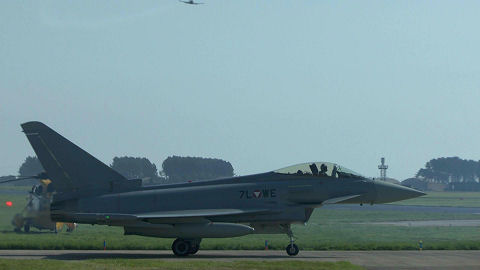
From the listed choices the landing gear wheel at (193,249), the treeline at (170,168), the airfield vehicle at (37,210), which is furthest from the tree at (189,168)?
the landing gear wheel at (193,249)

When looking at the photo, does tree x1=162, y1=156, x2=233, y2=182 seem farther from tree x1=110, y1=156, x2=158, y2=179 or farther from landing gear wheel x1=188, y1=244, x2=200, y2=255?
landing gear wheel x1=188, y1=244, x2=200, y2=255

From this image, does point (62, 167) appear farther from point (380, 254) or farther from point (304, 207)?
point (380, 254)

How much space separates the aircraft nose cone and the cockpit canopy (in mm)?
829

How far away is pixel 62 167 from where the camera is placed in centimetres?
2630

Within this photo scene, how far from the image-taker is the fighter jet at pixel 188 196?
84.7ft

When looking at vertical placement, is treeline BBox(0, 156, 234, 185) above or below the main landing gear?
above

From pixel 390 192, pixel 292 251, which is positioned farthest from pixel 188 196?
pixel 390 192

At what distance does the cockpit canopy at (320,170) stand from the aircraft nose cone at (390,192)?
83 centimetres

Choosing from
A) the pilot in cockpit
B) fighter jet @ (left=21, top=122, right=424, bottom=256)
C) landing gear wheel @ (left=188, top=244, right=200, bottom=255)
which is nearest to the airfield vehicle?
fighter jet @ (left=21, top=122, right=424, bottom=256)

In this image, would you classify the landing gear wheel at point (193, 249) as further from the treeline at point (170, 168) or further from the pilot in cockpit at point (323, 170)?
the treeline at point (170, 168)

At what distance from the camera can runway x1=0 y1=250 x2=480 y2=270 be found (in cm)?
2325

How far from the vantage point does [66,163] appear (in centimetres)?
2630

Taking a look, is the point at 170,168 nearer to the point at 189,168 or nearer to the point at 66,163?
the point at 189,168

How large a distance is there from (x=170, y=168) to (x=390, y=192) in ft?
Result: 94.9
